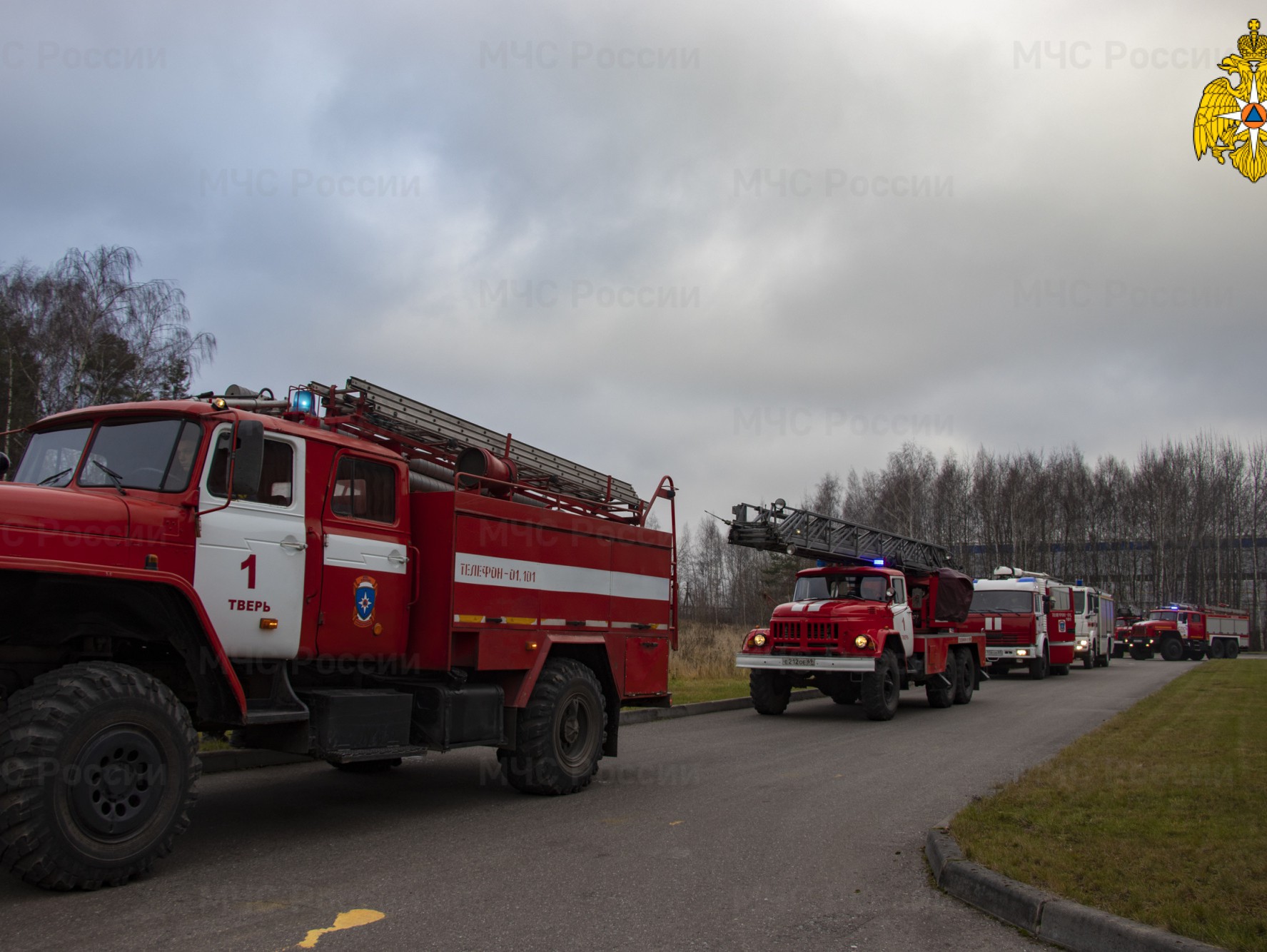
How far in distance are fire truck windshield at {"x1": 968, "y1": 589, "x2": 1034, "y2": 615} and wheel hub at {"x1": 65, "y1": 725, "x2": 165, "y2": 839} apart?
24219 mm

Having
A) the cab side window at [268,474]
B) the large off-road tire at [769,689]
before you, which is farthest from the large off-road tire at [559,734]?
the large off-road tire at [769,689]

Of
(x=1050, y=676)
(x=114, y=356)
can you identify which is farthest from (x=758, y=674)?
(x=114, y=356)

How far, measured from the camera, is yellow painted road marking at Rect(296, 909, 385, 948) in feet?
14.7

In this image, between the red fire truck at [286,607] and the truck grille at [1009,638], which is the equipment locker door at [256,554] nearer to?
the red fire truck at [286,607]

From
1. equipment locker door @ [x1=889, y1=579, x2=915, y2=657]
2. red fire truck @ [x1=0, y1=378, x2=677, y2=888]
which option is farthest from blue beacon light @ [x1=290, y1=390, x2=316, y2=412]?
equipment locker door @ [x1=889, y1=579, x2=915, y2=657]

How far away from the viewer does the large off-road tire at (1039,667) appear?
1050 inches

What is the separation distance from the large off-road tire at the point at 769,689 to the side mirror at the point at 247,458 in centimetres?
1067

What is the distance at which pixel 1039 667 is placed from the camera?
26.8 metres

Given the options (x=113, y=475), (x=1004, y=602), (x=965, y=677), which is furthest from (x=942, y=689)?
(x=113, y=475)

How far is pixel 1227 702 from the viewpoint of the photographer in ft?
53.6

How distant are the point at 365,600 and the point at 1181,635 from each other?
42772mm

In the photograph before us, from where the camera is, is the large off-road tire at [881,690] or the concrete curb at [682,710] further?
the large off-road tire at [881,690]

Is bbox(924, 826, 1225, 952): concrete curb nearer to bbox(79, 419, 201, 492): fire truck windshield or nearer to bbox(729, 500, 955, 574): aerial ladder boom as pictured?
bbox(79, 419, 201, 492): fire truck windshield

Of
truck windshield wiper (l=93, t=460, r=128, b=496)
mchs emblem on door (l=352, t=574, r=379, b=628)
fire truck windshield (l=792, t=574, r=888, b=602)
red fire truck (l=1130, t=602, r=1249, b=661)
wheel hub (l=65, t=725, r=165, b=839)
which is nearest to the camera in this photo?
wheel hub (l=65, t=725, r=165, b=839)
